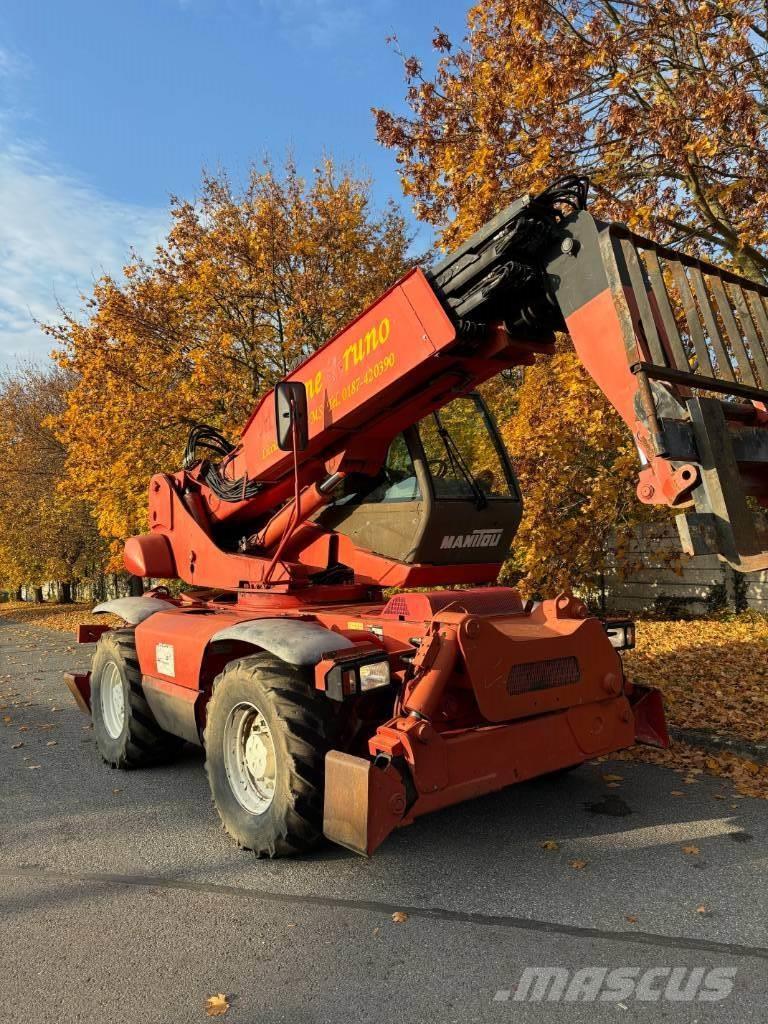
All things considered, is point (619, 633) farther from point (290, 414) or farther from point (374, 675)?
point (290, 414)

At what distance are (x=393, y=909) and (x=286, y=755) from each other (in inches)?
36.3

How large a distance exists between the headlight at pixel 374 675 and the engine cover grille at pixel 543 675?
0.71 meters

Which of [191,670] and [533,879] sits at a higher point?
[191,670]

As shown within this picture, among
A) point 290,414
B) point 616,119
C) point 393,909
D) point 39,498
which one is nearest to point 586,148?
point 616,119

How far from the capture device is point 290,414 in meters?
5.22

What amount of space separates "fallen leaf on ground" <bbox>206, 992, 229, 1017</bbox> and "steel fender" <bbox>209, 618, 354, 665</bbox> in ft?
5.24

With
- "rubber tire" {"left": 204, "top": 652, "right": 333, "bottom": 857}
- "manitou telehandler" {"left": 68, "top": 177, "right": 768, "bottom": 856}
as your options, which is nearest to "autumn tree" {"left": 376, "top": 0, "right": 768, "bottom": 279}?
"manitou telehandler" {"left": 68, "top": 177, "right": 768, "bottom": 856}

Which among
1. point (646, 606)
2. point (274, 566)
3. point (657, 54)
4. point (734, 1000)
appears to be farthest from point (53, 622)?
point (734, 1000)

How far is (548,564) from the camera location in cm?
1084

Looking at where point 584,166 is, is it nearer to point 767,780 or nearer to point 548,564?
point 548,564

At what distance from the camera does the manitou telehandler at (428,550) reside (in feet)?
11.3

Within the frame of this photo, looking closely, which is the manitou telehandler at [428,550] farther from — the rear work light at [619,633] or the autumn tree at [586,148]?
the autumn tree at [586,148]

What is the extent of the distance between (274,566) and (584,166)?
6.62 metres

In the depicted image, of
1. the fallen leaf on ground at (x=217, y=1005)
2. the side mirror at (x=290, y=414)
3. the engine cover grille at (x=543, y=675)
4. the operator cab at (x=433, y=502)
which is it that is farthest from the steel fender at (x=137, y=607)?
the fallen leaf on ground at (x=217, y=1005)
